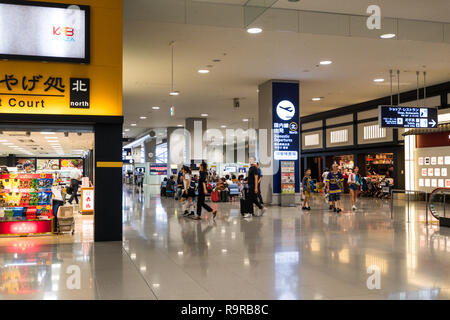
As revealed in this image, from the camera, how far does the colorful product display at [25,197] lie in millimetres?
8664

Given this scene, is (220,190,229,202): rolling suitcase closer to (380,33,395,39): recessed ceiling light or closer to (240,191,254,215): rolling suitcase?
(240,191,254,215): rolling suitcase

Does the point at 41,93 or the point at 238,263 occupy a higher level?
the point at 41,93

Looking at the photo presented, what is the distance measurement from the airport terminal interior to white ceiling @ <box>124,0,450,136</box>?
0.28 ft

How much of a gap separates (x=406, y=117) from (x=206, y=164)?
7166 mm

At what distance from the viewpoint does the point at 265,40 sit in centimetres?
1102

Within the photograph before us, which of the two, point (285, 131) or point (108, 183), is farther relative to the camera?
point (285, 131)

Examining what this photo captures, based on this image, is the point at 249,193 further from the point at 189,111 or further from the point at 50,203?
the point at 189,111

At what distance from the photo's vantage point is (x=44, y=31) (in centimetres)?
766

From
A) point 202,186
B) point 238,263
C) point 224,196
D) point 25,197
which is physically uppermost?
point 202,186

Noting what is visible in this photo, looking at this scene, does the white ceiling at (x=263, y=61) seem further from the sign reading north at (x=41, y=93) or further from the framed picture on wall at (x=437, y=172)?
the framed picture on wall at (x=437, y=172)

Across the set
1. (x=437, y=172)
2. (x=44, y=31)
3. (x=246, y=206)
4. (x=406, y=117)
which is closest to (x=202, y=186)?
(x=246, y=206)

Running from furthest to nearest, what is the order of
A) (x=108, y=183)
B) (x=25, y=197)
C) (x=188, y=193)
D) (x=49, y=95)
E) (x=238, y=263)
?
(x=188, y=193), (x=25, y=197), (x=108, y=183), (x=49, y=95), (x=238, y=263)

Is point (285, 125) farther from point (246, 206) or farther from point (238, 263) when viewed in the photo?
point (238, 263)

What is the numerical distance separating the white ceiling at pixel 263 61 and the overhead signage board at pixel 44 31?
1623 mm
